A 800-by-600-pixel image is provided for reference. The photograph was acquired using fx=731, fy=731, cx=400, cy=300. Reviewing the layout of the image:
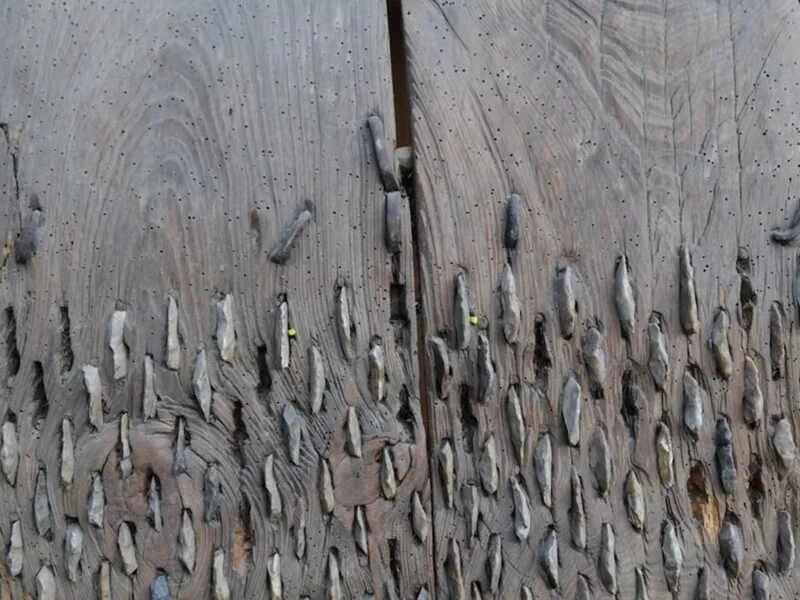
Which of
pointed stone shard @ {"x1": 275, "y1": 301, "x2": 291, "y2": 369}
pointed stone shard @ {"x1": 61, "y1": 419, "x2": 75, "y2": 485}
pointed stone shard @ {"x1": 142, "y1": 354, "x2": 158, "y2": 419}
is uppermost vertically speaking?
pointed stone shard @ {"x1": 275, "y1": 301, "x2": 291, "y2": 369}

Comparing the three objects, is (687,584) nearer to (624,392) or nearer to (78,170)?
(624,392)

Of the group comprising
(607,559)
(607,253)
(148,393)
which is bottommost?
(607,559)

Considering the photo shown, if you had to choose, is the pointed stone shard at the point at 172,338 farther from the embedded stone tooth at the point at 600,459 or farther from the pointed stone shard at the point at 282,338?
the embedded stone tooth at the point at 600,459

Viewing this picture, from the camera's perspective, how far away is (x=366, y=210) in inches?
34.7

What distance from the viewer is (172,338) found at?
2.87 feet

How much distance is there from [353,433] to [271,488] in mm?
119

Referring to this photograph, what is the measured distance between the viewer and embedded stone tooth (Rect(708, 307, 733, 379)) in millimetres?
875

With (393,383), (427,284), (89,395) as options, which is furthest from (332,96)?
(89,395)

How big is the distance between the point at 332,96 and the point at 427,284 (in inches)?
10.0

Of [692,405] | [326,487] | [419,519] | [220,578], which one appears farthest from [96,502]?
[692,405]

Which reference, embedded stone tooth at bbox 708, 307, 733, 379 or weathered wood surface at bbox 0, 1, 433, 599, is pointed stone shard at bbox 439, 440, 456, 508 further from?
embedded stone tooth at bbox 708, 307, 733, 379

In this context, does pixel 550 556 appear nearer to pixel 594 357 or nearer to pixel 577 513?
pixel 577 513

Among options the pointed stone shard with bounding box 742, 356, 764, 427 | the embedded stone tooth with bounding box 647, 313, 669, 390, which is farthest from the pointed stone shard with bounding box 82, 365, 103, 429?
the pointed stone shard with bounding box 742, 356, 764, 427

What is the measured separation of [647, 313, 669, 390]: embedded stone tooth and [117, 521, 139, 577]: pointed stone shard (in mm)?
661
